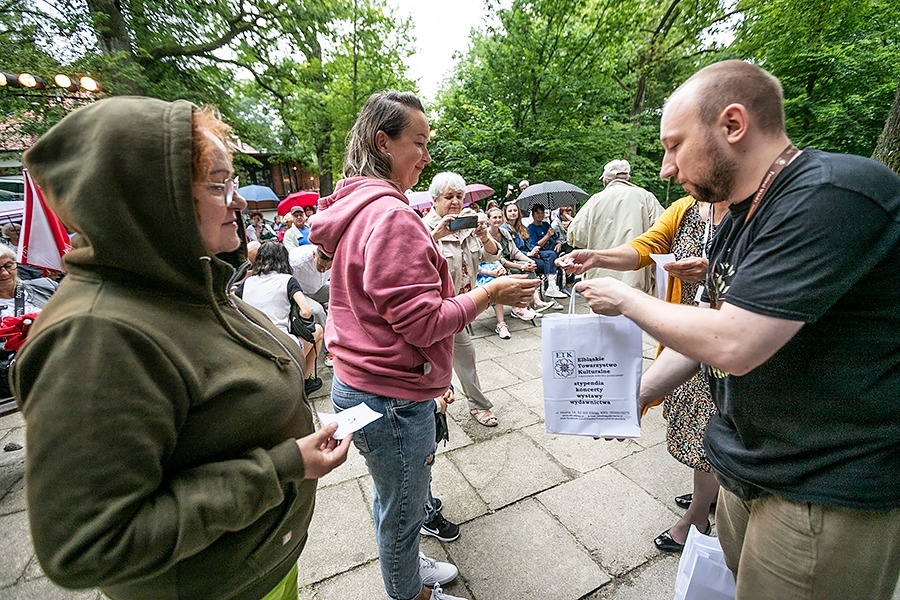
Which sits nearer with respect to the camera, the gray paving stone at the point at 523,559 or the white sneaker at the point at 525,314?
the gray paving stone at the point at 523,559

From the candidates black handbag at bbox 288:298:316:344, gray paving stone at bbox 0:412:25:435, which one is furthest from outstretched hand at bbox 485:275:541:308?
gray paving stone at bbox 0:412:25:435

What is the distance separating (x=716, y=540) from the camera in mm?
1590

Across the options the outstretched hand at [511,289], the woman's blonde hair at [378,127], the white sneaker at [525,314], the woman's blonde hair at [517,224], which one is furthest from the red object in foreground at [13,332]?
the woman's blonde hair at [517,224]

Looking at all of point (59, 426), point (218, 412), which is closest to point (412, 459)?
point (218, 412)

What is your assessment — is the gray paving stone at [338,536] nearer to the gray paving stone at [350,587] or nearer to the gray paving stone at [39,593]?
the gray paving stone at [350,587]

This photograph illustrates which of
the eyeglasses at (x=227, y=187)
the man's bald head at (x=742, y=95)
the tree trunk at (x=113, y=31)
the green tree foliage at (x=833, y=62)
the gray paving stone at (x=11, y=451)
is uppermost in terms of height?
the tree trunk at (x=113, y=31)

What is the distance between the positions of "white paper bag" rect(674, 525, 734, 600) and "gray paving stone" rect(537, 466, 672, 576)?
54 centimetres

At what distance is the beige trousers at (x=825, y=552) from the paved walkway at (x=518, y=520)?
106 cm

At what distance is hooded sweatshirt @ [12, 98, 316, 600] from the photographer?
0.68 metres

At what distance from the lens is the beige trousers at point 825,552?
1.00 meters

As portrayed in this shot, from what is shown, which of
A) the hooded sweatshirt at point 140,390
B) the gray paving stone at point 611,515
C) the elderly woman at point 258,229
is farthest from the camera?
the elderly woman at point 258,229

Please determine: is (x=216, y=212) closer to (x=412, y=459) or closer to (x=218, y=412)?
(x=218, y=412)

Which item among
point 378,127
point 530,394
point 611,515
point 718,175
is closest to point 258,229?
point 530,394

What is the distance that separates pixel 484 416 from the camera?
11.4 feet
